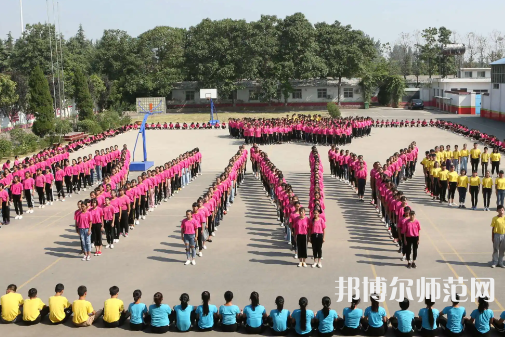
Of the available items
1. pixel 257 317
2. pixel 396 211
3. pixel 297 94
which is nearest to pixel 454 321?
pixel 257 317

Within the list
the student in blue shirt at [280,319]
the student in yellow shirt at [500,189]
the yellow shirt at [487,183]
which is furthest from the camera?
the student in yellow shirt at [500,189]

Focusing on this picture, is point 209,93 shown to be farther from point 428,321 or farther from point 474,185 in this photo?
point 428,321

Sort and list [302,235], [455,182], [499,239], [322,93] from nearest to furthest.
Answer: [499,239] < [302,235] < [455,182] < [322,93]

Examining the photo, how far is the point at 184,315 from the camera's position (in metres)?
8.45

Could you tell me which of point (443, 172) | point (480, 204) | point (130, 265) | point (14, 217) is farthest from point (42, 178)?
point (480, 204)

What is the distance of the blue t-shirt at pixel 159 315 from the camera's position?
8.48 meters

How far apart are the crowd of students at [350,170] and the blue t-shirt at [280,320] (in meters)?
9.75

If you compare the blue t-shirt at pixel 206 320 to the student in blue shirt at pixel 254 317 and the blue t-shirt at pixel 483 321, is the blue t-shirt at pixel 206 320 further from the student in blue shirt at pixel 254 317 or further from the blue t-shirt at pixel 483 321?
the blue t-shirt at pixel 483 321

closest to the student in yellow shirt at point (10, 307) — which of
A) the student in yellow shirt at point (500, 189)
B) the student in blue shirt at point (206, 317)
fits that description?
the student in blue shirt at point (206, 317)

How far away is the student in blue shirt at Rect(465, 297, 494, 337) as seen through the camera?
7.94 meters

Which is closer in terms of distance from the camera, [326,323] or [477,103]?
[326,323]

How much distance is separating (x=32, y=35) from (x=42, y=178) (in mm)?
45395

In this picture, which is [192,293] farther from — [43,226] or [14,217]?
[14,217]

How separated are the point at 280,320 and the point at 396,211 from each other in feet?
17.6
